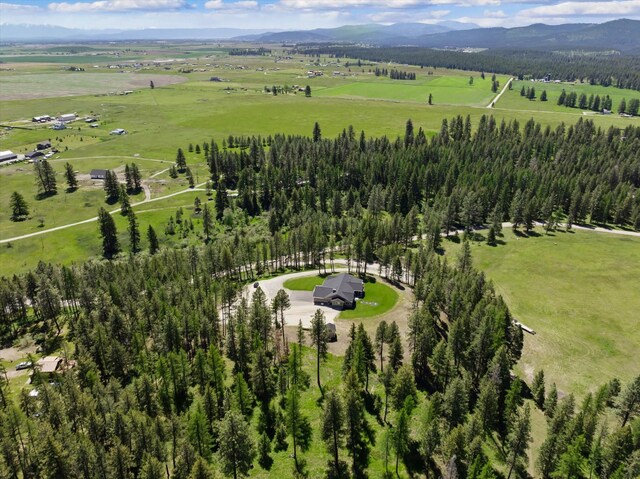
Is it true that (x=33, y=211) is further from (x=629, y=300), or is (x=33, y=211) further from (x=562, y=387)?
(x=629, y=300)

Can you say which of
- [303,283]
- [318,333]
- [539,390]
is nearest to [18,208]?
[303,283]

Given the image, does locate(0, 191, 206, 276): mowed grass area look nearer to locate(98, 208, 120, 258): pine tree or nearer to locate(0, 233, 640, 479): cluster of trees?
locate(98, 208, 120, 258): pine tree

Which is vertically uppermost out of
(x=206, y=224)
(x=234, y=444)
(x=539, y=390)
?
(x=234, y=444)

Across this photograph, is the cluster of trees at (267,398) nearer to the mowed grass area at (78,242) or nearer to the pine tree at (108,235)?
the mowed grass area at (78,242)

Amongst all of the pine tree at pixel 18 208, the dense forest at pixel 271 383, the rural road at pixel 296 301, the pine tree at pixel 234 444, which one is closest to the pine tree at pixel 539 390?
the dense forest at pixel 271 383

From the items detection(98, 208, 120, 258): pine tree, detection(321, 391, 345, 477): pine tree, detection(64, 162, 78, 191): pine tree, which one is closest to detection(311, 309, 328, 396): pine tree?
detection(321, 391, 345, 477): pine tree

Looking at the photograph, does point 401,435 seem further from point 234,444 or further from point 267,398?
point 267,398

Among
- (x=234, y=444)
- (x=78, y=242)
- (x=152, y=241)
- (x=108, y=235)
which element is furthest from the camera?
(x=78, y=242)

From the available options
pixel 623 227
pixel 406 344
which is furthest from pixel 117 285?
pixel 623 227
